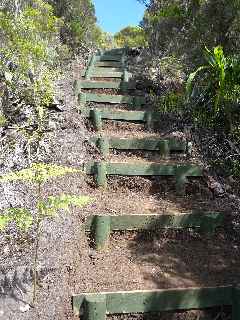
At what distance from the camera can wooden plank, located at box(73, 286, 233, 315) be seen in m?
4.24

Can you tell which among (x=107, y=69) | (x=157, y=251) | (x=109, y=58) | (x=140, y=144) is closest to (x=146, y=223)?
(x=157, y=251)

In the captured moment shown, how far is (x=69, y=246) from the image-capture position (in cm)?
481

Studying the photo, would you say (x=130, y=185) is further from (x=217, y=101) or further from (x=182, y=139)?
(x=217, y=101)

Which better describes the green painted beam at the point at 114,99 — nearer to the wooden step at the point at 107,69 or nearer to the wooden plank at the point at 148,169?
the wooden plank at the point at 148,169

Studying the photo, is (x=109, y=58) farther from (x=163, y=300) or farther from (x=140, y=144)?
(x=163, y=300)

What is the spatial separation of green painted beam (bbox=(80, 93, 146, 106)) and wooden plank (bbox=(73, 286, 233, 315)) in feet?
18.6

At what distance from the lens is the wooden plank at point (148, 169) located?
6.43m

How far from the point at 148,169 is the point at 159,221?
3.91 feet

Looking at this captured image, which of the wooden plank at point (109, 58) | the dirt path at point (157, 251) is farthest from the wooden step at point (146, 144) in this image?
the wooden plank at point (109, 58)

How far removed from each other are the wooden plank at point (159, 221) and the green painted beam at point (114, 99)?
4.42 metres

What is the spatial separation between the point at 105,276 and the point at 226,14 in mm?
6299

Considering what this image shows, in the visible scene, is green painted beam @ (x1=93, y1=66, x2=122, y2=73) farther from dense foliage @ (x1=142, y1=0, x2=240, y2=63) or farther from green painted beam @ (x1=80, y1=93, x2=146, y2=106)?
green painted beam @ (x1=80, y1=93, x2=146, y2=106)

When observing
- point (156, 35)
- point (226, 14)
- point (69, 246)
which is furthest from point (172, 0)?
point (69, 246)

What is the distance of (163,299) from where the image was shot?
4.31 meters
